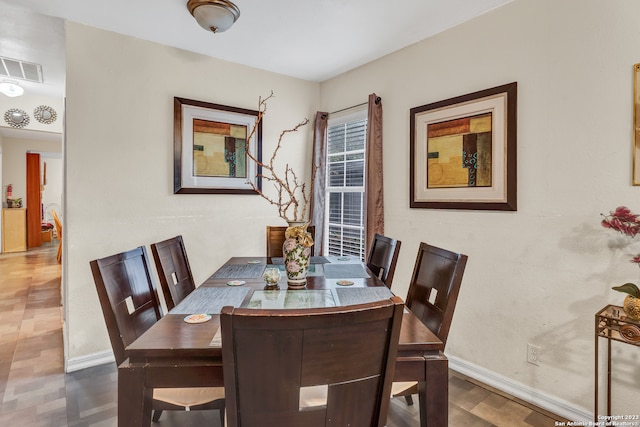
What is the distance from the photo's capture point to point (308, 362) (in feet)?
2.73

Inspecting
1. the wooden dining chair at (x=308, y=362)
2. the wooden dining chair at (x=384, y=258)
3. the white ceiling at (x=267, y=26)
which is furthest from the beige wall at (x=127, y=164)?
the wooden dining chair at (x=308, y=362)

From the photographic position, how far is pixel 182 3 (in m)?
2.33

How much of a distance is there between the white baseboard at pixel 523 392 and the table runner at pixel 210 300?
173 cm

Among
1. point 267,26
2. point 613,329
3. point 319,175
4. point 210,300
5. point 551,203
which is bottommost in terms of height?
point 613,329

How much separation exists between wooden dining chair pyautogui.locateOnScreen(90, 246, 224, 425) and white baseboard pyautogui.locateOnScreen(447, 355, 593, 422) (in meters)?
1.79

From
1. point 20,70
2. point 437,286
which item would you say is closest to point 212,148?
point 20,70

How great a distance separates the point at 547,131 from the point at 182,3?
2.44 meters

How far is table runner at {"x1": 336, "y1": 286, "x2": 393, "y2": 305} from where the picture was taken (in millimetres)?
1639

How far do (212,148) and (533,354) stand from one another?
9.57ft

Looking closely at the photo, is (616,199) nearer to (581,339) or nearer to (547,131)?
(547,131)

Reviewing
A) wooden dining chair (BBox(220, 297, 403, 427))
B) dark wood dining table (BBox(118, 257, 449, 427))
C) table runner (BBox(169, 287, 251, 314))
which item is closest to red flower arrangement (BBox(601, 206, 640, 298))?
dark wood dining table (BBox(118, 257, 449, 427))

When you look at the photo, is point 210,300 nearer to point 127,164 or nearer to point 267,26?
point 127,164

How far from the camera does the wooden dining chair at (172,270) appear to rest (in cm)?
193

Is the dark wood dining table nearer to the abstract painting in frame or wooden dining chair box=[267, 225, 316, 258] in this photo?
the abstract painting in frame
